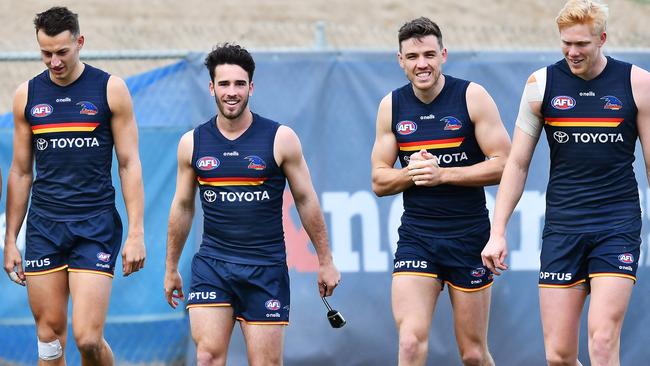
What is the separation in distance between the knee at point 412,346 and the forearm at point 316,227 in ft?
2.23

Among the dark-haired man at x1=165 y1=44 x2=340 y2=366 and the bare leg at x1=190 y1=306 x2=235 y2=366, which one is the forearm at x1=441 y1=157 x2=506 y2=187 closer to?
the dark-haired man at x1=165 y1=44 x2=340 y2=366

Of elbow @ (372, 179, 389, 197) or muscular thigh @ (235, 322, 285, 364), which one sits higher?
elbow @ (372, 179, 389, 197)

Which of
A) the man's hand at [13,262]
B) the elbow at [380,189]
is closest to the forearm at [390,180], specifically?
the elbow at [380,189]

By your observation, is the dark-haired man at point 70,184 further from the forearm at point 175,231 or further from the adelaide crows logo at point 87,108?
the forearm at point 175,231

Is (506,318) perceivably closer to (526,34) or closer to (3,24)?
(526,34)

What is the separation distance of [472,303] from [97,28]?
12.8 m

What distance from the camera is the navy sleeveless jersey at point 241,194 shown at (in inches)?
276

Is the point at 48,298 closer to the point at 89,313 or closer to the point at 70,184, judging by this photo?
the point at 89,313

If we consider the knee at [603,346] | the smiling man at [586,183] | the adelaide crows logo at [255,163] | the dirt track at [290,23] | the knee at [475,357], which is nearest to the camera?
the knee at [603,346]

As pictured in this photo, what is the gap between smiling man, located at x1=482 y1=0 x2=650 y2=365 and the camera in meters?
6.53

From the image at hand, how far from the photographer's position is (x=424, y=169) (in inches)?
279

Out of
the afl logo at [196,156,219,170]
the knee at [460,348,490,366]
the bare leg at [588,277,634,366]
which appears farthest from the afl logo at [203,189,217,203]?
the bare leg at [588,277,634,366]

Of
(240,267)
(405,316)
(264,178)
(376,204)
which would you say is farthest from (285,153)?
(376,204)

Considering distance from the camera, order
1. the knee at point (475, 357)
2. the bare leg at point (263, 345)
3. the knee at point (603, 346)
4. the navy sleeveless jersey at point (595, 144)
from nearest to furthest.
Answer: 1. the knee at point (603, 346)
2. the navy sleeveless jersey at point (595, 144)
3. the bare leg at point (263, 345)
4. the knee at point (475, 357)
